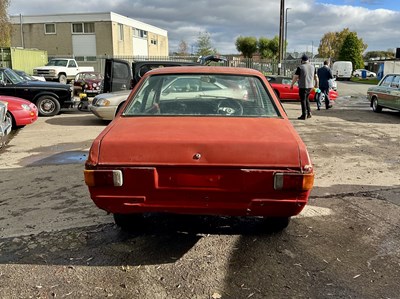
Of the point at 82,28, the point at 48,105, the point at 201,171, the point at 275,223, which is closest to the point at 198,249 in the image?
the point at 275,223

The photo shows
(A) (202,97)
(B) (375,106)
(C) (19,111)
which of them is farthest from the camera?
(B) (375,106)

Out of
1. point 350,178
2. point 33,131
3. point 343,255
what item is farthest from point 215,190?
point 33,131

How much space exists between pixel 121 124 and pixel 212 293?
1.65 meters

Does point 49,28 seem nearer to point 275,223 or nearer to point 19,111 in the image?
point 19,111

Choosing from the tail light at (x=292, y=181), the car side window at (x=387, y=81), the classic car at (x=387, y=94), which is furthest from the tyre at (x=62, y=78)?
the tail light at (x=292, y=181)

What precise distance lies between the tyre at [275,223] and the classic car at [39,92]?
10633mm

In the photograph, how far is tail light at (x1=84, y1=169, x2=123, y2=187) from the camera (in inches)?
120

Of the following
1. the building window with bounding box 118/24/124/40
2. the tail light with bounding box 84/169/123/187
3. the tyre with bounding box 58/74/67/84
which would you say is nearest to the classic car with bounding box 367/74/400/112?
the tail light with bounding box 84/169/123/187

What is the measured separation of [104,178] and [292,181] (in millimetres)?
1426

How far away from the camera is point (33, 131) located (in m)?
10.2

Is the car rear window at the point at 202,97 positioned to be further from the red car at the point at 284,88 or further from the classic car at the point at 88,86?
the red car at the point at 284,88

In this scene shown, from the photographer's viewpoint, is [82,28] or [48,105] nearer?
[48,105]

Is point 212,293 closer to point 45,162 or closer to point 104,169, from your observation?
point 104,169

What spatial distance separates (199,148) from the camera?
3.07 meters
